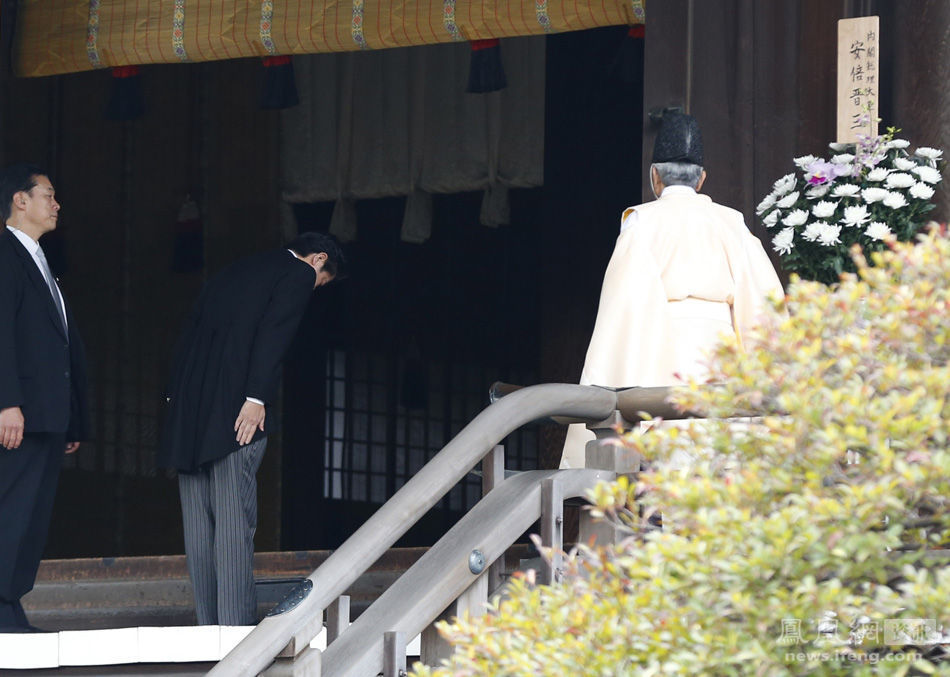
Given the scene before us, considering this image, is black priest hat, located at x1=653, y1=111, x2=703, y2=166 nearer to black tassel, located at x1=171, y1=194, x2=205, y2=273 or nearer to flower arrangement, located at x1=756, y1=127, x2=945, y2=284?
flower arrangement, located at x1=756, y1=127, x2=945, y2=284

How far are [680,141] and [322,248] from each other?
1661mm

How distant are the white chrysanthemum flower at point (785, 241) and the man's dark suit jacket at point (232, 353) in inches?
67.2

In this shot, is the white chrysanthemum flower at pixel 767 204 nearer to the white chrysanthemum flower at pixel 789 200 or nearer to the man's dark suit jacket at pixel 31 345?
the white chrysanthemum flower at pixel 789 200

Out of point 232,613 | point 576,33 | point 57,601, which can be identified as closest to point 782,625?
point 232,613

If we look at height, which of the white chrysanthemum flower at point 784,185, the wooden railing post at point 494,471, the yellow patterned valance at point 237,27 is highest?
the yellow patterned valance at point 237,27

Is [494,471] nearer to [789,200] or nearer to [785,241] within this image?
[785,241]

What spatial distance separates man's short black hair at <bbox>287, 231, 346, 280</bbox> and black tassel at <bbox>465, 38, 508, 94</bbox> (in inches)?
87.7

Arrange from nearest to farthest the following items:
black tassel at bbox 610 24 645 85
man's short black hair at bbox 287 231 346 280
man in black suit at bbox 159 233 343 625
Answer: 1. man in black suit at bbox 159 233 343 625
2. man's short black hair at bbox 287 231 346 280
3. black tassel at bbox 610 24 645 85

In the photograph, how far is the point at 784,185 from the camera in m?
5.06

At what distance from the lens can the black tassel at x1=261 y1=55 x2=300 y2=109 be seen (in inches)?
333

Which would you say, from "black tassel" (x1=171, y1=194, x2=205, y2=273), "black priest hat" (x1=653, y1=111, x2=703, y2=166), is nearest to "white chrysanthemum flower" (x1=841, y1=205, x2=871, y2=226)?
"black priest hat" (x1=653, y1=111, x2=703, y2=166)

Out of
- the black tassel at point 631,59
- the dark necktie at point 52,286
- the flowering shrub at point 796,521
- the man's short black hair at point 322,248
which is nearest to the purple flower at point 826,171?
the man's short black hair at point 322,248

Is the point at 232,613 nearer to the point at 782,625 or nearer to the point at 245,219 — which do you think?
the point at 782,625

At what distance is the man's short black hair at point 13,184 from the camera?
531 centimetres
